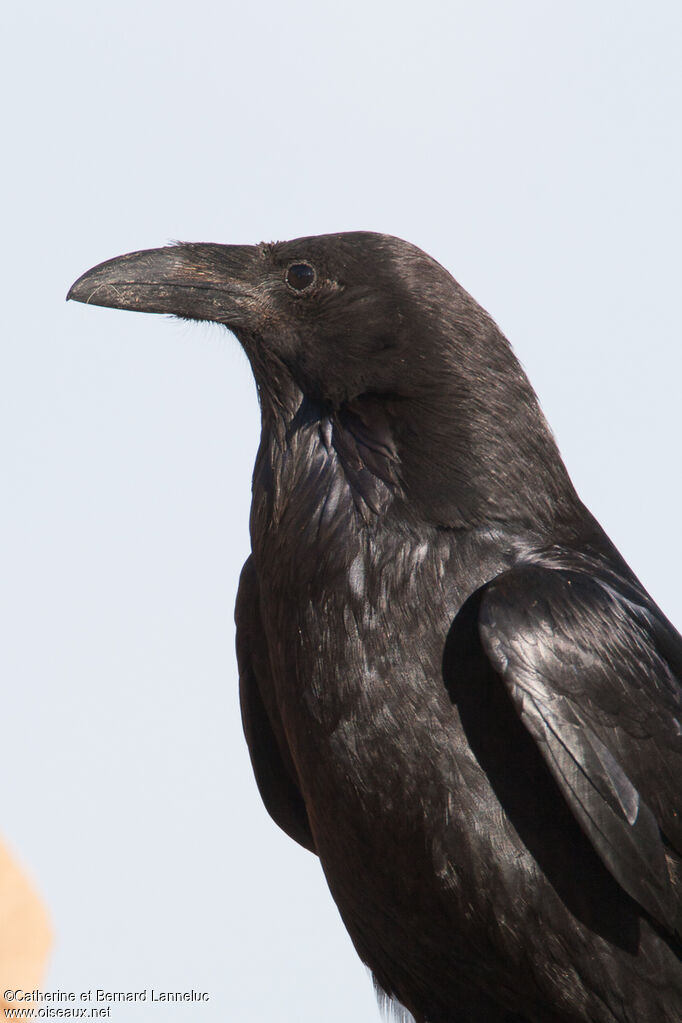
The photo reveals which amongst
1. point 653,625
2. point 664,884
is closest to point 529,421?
point 653,625

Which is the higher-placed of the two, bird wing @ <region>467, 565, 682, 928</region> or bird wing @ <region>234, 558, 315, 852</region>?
bird wing @ <region>467, 565, 682, 928</region>

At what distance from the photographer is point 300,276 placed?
14.3 feet

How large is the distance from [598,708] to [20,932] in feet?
8.00

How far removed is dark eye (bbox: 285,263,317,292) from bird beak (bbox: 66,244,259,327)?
13 centimetres

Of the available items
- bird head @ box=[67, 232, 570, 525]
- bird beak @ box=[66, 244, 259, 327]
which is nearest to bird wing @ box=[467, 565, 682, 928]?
bird head @ box=[67, 232, 570, 525]

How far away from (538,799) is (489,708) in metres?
0.30

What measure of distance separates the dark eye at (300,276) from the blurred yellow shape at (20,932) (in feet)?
8.15

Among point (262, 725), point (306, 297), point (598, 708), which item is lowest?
point (262, 725)

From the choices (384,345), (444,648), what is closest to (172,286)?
(384,345)

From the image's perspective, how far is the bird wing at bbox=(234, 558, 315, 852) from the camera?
15.6 feet

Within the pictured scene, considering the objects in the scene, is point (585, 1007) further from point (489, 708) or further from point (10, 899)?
point (10, 899)

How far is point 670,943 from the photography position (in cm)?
382

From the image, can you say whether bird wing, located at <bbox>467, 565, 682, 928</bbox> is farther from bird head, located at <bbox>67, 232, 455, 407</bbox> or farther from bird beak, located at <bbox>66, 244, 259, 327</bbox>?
bird beak, located at <bbox>66, 244, 259, 327</bbox>

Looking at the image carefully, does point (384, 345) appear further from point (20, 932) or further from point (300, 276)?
point (20, 932)
